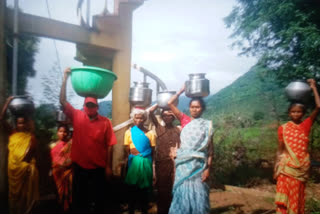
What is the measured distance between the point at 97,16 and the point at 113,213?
388 centimetres

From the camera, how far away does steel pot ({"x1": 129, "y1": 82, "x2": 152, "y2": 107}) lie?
3.99 m

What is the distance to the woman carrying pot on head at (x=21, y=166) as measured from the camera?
3.69 metres

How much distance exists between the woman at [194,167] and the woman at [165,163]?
25.6 inches

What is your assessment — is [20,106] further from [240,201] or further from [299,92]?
[240,201]

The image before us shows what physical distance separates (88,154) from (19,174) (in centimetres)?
130

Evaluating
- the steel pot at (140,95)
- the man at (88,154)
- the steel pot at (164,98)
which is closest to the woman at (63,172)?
the man at (88,154)

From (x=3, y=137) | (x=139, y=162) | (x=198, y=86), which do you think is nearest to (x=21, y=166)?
(x=3, y=137)

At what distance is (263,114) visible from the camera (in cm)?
1902

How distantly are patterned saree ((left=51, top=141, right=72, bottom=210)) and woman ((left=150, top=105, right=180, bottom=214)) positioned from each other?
1.45 m

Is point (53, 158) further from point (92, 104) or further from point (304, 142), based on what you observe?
point (304, 142)

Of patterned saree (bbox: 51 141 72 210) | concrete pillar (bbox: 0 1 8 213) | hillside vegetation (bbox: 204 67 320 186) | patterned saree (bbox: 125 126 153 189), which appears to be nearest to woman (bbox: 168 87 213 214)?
patterned saree (bbox: 125 126 153 189)

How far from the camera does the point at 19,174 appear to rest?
12.1 ft

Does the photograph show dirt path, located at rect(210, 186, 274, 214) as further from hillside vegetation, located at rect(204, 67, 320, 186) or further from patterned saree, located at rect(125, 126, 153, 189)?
patterned saree, located at rect(125, 126, 153, 189)

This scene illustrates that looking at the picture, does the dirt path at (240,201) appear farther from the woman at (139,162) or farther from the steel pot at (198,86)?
the steel pot at (198,86)
